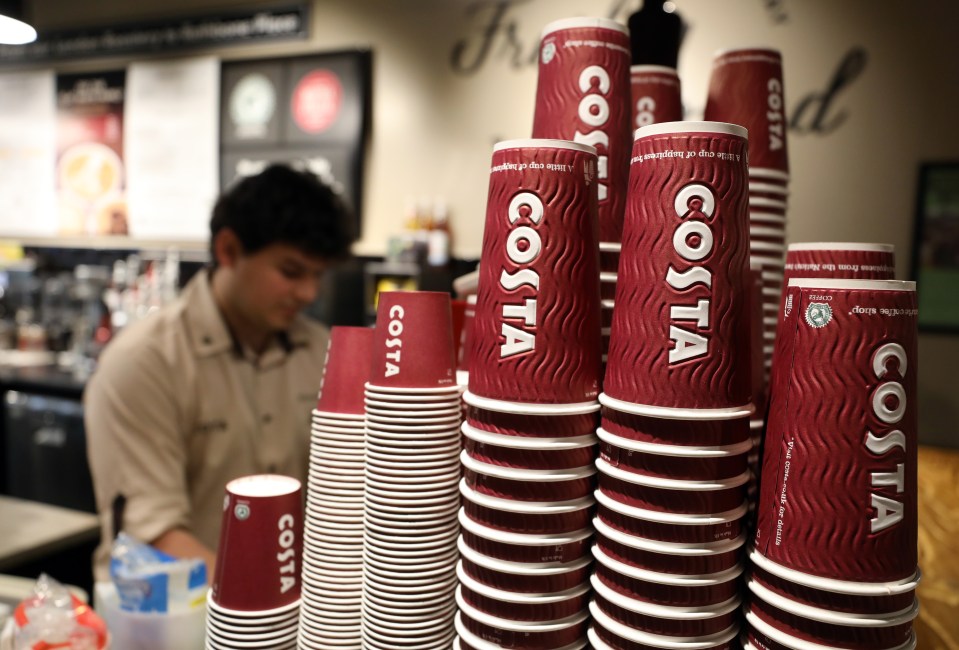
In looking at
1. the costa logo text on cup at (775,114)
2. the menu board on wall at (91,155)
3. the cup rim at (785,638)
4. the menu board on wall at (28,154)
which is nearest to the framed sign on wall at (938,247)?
the costa logo text on cup at (775,114)

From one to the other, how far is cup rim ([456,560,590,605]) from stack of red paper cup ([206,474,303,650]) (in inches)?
10.5

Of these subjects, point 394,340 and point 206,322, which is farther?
point 206,322

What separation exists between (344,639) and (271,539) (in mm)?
163

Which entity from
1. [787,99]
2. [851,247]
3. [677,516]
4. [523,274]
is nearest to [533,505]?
[677,516]

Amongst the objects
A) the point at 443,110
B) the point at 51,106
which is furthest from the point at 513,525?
the point at 51,106

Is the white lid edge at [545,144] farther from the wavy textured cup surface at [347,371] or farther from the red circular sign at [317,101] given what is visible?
the red circular sign at [317,101]

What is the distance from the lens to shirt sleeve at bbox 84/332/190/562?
6.13ft

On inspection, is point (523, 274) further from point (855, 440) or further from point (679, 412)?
point (855, 440)

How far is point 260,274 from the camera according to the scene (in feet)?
7.31

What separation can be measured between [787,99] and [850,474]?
3352mm

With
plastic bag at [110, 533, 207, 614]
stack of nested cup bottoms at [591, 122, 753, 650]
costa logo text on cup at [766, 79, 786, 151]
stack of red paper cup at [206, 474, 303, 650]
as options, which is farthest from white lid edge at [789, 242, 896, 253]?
plastic bag at [110, 533, 207, 614]

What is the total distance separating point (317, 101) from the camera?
4.50 m

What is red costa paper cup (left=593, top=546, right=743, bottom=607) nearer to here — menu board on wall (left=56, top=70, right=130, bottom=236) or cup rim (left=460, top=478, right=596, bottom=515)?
cup rim (left=460, top=478, right=596, bottom=515)

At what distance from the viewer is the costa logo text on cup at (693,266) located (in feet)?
2.16
